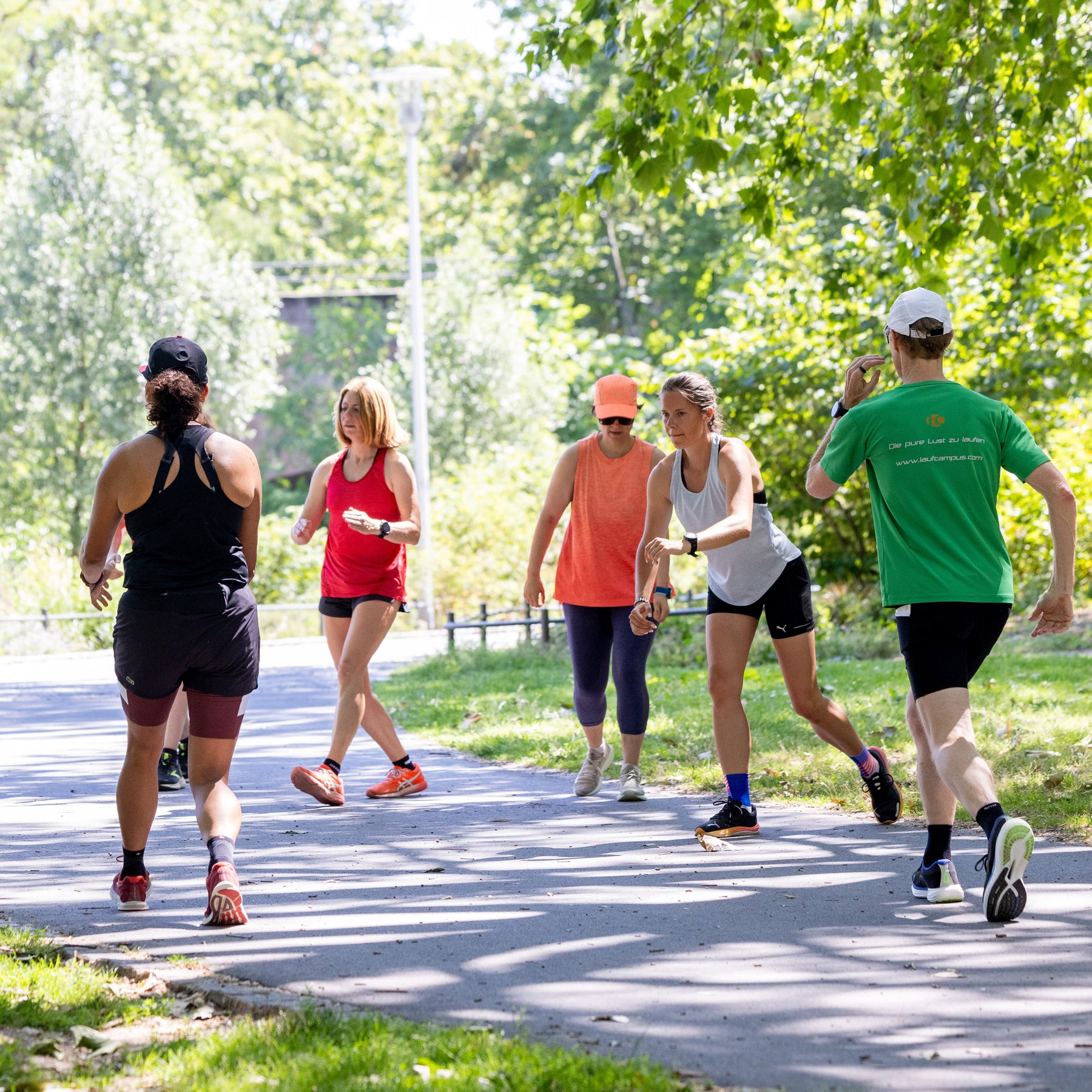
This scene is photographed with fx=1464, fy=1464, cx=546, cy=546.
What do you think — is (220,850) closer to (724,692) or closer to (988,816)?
(724,692)

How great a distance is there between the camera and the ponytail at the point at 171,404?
5008 millimetres

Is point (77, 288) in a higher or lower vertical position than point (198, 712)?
higher

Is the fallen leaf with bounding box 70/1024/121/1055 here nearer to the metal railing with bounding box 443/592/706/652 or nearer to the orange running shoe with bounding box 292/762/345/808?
the orange running shoe with bounding box 292/762/345/808

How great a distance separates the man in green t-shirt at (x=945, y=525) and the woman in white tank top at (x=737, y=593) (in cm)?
119

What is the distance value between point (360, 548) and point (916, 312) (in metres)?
3.40

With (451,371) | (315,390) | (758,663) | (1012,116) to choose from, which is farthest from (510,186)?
(1012,116)

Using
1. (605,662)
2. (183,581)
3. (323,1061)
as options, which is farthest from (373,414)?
(323,1061)

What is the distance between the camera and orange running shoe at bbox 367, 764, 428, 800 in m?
7.75

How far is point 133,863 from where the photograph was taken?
5.24 meters

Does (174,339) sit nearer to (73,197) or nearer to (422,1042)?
(422,1042)

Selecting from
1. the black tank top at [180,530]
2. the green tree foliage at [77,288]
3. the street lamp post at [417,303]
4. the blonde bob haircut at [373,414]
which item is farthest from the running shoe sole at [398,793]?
the green tree foliage at [77,288]

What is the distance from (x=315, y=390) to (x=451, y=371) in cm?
585

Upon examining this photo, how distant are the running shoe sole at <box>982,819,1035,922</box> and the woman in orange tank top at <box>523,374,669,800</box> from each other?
2846mm

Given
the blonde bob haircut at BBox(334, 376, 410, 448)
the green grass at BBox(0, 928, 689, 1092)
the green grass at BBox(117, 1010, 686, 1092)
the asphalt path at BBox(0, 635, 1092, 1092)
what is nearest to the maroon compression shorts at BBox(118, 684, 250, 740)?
the asphalt path at BBox(0, 635, 1092, 1092)
